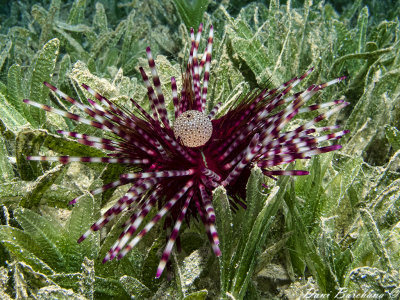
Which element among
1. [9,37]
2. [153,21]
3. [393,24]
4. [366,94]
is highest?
[9,37]

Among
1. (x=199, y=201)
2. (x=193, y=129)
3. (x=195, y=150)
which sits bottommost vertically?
(x=199, y=201)

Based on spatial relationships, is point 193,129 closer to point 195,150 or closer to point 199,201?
point 195,150

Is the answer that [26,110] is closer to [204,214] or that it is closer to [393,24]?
[204,214]

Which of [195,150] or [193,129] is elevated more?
[193,129]

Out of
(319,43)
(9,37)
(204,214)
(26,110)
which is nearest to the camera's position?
(204,214)

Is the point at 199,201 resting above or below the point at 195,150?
below

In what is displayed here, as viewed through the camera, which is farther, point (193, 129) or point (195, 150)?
point (195, 150)

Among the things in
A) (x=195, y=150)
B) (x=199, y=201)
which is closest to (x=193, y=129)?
(x=195, y=150)

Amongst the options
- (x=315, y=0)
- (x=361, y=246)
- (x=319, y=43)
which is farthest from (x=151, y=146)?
(x=315, y=0)
